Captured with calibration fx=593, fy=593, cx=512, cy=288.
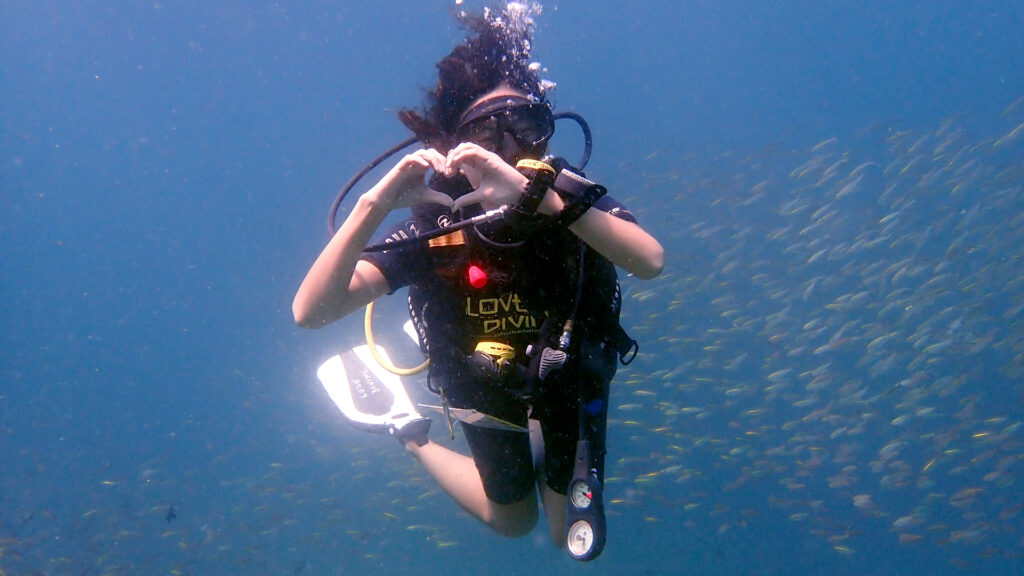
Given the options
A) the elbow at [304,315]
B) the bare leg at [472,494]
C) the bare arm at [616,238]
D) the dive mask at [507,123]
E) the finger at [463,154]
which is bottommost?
the elbow at [304,315]

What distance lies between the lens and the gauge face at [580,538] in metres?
2.38

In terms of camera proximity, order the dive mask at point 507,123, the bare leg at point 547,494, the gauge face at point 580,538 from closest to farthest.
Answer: the gauge face at point 580,538 < the dive mask at point 507,123 < the bare leg at point 547,494

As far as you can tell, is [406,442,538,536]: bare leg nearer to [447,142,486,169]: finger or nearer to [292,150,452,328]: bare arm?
[292,150,452,328]: bare arm

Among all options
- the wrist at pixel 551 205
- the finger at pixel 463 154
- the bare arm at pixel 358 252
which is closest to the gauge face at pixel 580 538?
the wrist at pixel 551 205

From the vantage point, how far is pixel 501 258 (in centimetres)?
282

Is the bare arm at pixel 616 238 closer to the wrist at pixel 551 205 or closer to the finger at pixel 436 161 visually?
the wrist at pixel 551 205

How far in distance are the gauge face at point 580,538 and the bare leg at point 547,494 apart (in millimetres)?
1569

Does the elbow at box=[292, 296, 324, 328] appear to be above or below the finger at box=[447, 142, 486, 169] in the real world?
below

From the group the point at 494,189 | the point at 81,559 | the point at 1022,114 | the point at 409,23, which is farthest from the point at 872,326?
the point at 409,23

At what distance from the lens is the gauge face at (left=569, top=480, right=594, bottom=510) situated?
248cm

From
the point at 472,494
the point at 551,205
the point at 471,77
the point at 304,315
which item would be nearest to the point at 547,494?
the point at 472,494

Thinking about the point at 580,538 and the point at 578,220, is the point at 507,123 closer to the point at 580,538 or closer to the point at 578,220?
the point at 578,220

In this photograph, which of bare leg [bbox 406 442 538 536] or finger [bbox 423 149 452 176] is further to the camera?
bare leg [bbox 406 442 538 536]

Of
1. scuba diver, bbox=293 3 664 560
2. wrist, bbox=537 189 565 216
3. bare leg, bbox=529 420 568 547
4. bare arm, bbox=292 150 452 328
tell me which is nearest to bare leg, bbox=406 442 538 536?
bare leg, bbox=529 420 568 547
